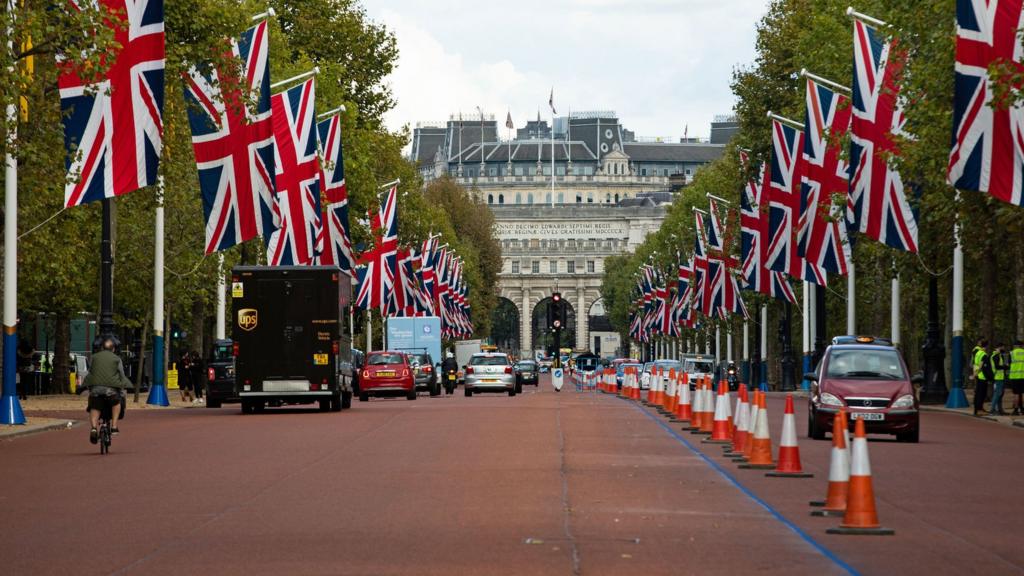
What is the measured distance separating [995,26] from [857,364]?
19.2 feet

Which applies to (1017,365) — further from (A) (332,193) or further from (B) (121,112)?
(A) (332,193)

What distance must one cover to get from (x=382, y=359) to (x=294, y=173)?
41.4ft

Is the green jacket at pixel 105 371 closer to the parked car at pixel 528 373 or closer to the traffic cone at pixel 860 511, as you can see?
the traffic cone at pixel 860 511

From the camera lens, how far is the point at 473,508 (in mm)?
16328

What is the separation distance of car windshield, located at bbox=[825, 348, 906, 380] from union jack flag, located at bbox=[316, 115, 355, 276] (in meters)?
23.9

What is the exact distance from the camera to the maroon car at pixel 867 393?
28.5 meters

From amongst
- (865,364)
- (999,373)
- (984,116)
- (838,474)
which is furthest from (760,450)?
(999,373)

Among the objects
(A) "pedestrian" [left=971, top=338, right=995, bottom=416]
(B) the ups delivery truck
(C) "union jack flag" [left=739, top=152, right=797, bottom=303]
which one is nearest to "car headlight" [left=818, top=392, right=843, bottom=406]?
(A) "pedestrian" [left=971, top=338, right=995, bottom=416]

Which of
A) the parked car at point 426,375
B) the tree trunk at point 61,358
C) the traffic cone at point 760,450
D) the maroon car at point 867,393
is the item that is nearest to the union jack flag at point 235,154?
the maroon car at point 867,393

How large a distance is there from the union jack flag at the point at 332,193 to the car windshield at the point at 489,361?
12657 millimetres

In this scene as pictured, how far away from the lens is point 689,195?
120m

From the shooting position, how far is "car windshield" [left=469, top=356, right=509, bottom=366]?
65938 millimetres

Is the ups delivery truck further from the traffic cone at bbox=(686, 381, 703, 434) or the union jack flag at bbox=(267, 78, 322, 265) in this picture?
the traffic cone at bbox=(686, 381, 703, 434)

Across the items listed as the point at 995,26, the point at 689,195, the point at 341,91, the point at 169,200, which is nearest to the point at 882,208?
the point at 995,26
